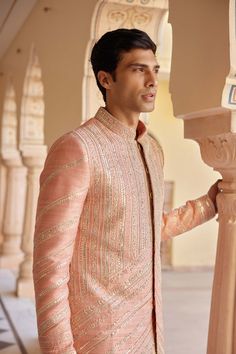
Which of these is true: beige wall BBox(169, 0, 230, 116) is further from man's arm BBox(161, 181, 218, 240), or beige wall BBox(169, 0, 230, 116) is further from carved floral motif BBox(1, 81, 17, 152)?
carved floral motif BBox(1, 81, 17, 152)

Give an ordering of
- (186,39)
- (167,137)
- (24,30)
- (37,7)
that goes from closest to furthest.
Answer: (186,39)
(37,7)
(24,30)
(167,137)

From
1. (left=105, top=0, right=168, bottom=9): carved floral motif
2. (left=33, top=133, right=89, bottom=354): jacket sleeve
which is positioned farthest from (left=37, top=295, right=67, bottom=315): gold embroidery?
(left=105, top=0, right=168, bottom=9): carved floral motif

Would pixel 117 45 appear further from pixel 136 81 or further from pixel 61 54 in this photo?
pixel 61 54

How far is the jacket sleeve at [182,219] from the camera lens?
6.63 ft

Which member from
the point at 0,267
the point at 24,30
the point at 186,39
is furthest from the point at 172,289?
the point at 186,39

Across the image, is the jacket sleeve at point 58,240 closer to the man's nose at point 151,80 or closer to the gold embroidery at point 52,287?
the gold embroidery at point 52,287

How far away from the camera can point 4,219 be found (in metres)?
9.18

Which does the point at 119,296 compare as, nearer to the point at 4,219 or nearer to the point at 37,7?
the point at 37,7

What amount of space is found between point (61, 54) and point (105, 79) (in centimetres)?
347

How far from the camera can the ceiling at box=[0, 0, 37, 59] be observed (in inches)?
230

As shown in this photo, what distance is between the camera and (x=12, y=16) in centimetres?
633

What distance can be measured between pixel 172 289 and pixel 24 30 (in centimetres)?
433

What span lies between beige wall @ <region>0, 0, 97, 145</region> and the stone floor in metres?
1.76

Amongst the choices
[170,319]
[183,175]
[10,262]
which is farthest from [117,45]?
[183,175]
